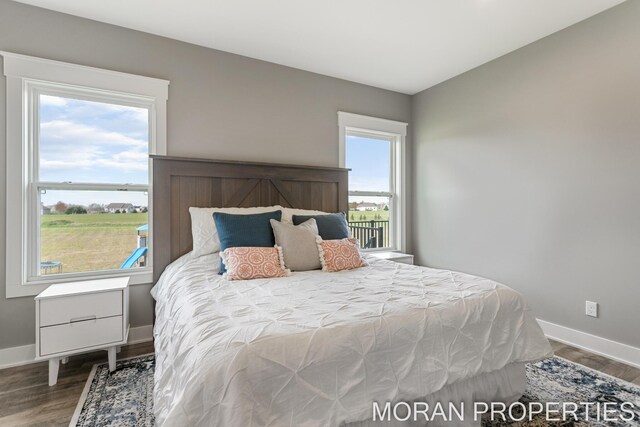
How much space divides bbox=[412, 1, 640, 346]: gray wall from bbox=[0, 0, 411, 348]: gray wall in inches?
51.0

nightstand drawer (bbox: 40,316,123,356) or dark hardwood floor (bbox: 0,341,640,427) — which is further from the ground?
nightstand drawer (bbox: 40,316,123,356)

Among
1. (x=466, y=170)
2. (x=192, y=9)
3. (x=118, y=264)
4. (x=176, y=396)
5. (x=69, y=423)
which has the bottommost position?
(x=69, y=423)

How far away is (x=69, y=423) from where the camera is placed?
166 centimetres

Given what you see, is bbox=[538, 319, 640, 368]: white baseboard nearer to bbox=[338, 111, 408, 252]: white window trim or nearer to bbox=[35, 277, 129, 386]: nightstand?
bbox=[338, 111, 408, 252]: white window trim

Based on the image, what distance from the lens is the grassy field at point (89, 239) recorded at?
249 centimetres

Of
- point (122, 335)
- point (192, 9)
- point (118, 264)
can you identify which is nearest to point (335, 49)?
point (192, 9)

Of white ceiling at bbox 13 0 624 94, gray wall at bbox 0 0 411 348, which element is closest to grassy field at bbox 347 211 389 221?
gray wall at bbox 0 0 411 348

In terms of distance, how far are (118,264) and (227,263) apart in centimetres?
126

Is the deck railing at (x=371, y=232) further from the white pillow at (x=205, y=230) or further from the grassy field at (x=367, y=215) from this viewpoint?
the white pillow at (x=205, y=230)

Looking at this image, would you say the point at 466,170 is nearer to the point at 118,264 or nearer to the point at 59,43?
the point at 118,264

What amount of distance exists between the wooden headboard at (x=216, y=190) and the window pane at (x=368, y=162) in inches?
19.1

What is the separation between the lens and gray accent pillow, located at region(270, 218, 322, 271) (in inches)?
91.8

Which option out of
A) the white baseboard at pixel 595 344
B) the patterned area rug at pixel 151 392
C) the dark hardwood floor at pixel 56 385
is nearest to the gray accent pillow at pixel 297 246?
the patterned area rug at pixel 151 392

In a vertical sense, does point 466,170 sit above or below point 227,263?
above
